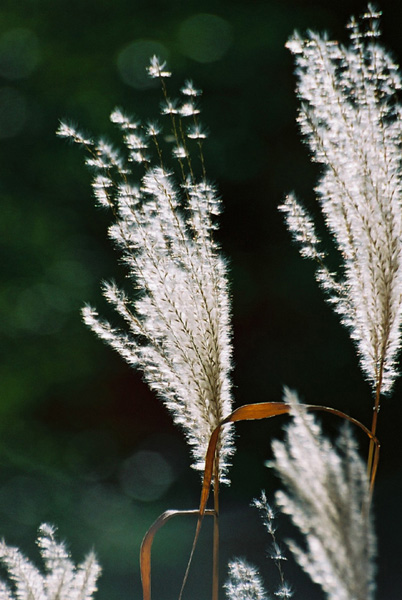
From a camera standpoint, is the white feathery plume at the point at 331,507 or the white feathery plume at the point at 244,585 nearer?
the white feathery plume at the point at 331,507

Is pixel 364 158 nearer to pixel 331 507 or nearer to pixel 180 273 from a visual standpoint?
pixel 180 273

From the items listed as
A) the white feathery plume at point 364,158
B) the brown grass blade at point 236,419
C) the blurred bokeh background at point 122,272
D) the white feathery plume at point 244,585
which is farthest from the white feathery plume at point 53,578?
the blurred bokeh background at point 122,272

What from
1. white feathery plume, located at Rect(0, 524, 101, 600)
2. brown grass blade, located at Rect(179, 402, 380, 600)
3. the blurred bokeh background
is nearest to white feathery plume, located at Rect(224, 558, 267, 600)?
brown grass blade, located at Rect(179, 402, 380, 600)

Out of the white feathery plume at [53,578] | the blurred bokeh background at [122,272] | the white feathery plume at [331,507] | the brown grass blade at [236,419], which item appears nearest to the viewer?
the white feathery plume at [331,507]

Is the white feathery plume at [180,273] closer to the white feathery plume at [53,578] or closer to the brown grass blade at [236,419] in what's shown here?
the brown grass blade at [236,419]

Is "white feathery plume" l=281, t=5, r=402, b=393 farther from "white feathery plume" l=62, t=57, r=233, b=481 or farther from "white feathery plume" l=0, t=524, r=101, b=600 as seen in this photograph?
"white feathery plume" l=0, t=524, r=101, b=600

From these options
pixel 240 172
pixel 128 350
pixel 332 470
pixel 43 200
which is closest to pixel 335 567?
pixel 332 470

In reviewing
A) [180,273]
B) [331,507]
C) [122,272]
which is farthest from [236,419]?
[122,272]
